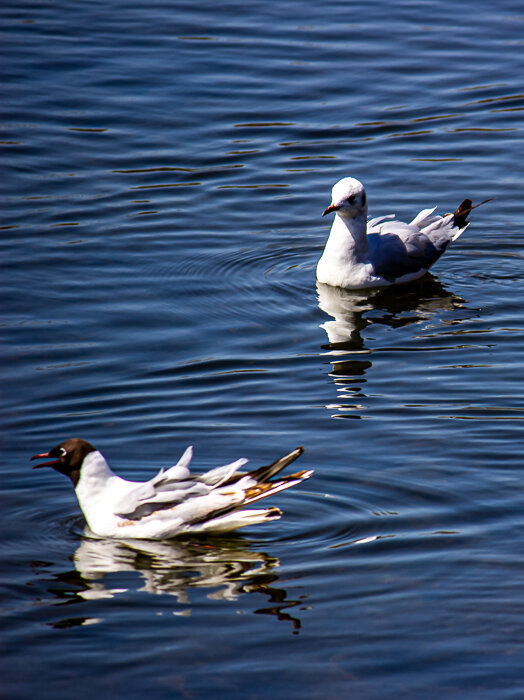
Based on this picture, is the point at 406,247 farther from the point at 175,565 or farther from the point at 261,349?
the point at 175,565

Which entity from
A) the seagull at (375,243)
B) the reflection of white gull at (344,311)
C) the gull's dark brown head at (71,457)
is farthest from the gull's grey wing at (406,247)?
the gull's dark brown head at (71,457)

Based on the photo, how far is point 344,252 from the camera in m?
12.4

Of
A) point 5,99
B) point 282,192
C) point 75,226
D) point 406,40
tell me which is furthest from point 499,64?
point 75,226

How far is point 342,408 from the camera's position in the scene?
9.47m

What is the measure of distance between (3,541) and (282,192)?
26.7 ft

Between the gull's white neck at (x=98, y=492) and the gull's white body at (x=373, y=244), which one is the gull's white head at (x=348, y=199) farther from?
the gull's white neck at (x=98, y=492)

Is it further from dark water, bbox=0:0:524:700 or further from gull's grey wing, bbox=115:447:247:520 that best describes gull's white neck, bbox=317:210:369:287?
gull's grey wing, bbox=115:447:247:520

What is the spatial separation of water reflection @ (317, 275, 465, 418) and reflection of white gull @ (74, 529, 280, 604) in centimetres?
238

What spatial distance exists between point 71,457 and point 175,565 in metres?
0.97

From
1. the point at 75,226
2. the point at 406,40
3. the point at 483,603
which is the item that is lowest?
the point at 483,603

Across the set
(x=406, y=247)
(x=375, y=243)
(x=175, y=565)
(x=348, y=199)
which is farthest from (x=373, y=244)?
(x=175, y=565)

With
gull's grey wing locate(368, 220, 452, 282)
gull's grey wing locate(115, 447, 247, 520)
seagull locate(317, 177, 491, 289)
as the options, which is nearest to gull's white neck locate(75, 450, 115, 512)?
gull's grey wing locate(115, 447, 247, 520)

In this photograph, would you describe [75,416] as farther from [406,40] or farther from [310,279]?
[406,40]

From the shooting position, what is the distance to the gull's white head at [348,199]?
1247cm
